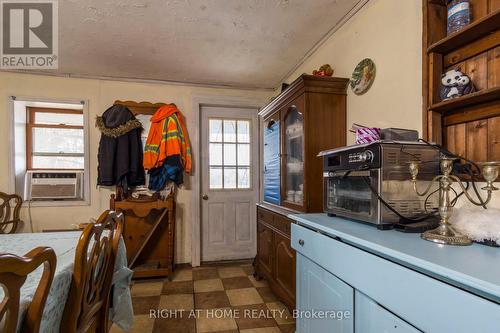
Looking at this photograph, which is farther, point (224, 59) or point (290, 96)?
point (224, 59)

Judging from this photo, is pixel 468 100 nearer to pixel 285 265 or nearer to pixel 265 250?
pixel 285 265

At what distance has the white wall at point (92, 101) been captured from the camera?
2.83 m

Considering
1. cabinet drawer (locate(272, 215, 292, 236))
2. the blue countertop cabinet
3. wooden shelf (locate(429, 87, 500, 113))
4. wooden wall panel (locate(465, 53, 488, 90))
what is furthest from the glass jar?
cabinet drawer (locate(272, 215, 292, 236))

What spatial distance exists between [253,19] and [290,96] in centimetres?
62

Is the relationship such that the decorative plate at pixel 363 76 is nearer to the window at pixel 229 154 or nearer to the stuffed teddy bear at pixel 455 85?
the stuffed teddy bear at pixel 455 85

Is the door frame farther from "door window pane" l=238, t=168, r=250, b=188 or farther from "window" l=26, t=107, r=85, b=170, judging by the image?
"window" l=26, t=107, r=85, b=170

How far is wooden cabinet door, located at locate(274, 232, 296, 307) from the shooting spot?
1.95 m

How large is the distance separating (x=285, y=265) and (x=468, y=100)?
1574mm

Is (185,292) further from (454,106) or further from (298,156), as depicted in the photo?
(454,106)

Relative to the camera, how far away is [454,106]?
1.16m

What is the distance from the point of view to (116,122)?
9.62 ft

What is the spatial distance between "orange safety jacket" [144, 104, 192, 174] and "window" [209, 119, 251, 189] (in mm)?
385

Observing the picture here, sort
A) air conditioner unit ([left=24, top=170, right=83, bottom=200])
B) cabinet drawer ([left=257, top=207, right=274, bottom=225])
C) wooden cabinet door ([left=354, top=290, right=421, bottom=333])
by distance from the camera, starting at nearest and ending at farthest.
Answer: wooden cabinet door ([left=354, top=290, right=421, bottom=333]), cabinet drawer ([left=257, top=207, right=274, bottom=225]), air conditioner unit ([left=24, top=170, right=83, bottom=200])

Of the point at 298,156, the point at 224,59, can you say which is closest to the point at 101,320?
the point at 298,156
